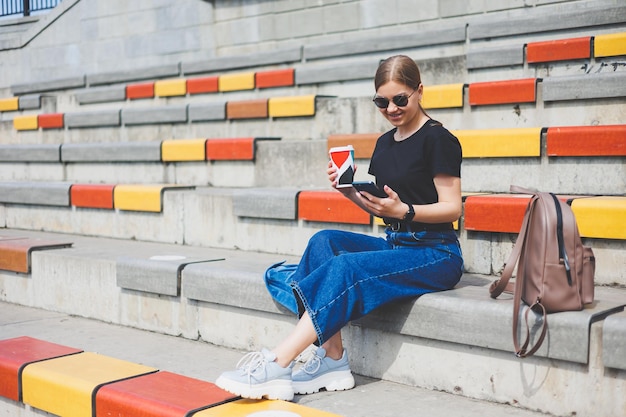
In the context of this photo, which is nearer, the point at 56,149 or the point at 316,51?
the point at 56,149

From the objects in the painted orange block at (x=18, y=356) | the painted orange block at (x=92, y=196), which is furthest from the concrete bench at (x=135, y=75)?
the painted orange block at (x=18, y=356)

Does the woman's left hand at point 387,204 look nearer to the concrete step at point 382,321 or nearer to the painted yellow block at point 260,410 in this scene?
the concrete step at point 382,321

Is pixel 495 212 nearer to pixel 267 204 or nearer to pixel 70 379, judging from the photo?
pixel 267 204

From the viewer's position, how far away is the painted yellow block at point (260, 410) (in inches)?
83.4

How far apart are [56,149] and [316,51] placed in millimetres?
2325

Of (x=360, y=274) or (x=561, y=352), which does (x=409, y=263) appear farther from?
(x=561, y=352)

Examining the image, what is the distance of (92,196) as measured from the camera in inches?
181

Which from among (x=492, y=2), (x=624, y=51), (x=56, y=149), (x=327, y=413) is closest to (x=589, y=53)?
(x=624, y=51)

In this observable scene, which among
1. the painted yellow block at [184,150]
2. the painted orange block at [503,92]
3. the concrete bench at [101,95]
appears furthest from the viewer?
the concrete bench at [101,95]

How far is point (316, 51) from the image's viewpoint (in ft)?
21.9

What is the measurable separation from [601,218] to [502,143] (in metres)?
0.78

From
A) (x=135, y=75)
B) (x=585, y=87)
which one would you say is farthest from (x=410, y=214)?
(x=135, y=75)

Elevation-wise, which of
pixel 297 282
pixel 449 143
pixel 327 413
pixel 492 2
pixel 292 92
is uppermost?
pixel 492 2

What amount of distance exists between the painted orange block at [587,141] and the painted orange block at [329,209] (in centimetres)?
81
